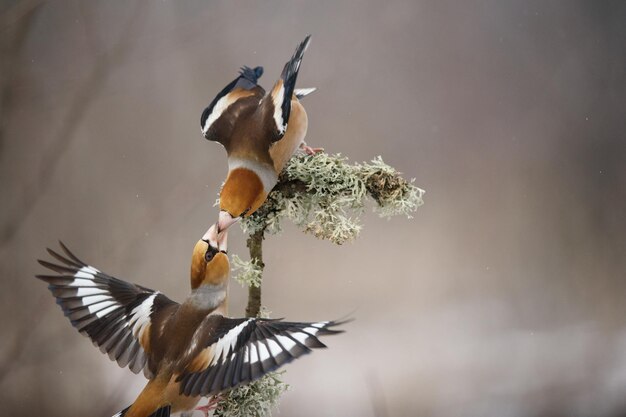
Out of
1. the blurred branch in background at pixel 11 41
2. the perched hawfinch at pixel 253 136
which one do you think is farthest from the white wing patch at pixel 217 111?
the blurred branch in background at pixel 11 41

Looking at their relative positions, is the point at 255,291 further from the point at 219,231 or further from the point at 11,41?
the point at 11,41

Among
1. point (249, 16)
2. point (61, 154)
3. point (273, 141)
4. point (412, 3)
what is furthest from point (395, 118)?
point (61, 154)

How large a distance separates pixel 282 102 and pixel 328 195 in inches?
8.5

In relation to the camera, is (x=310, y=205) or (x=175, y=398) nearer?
(x=175, y=398)

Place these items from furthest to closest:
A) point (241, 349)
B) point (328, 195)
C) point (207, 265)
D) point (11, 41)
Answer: point (11, 41), point (328, 195), point (207, 265), point (241, 349)

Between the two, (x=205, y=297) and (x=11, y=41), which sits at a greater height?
(x=11, y=41)

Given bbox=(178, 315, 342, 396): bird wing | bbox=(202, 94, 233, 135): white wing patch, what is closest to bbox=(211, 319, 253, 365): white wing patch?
bbox=(178, 315, 342, 396): bird wing

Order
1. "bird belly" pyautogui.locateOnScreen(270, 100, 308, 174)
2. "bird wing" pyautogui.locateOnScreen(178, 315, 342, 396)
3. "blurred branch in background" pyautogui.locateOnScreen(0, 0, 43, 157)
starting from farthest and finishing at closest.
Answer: "blurred branch in background" pyautogui.locateOnScreen(0, 0, 43, 157), "bird belly" pyautogui.locateOnScreen(270, 100, 308, 174), "bird wing" pyautogui.locateOnScreen(178, 315, 342, 396)

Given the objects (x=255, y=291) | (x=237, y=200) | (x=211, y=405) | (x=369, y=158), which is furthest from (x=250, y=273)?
(x=369, y=158)

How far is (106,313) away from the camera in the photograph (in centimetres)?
149

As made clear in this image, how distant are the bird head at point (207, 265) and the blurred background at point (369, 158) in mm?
783

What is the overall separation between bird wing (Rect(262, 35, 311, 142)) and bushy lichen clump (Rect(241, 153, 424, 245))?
11cm

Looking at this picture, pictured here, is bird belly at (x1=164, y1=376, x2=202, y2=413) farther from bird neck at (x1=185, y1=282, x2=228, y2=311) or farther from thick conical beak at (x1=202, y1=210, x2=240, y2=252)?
thick conical beak at (x1=202, y1=210, x2=240, y2=252)

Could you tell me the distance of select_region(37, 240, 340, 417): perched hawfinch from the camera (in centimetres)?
132
